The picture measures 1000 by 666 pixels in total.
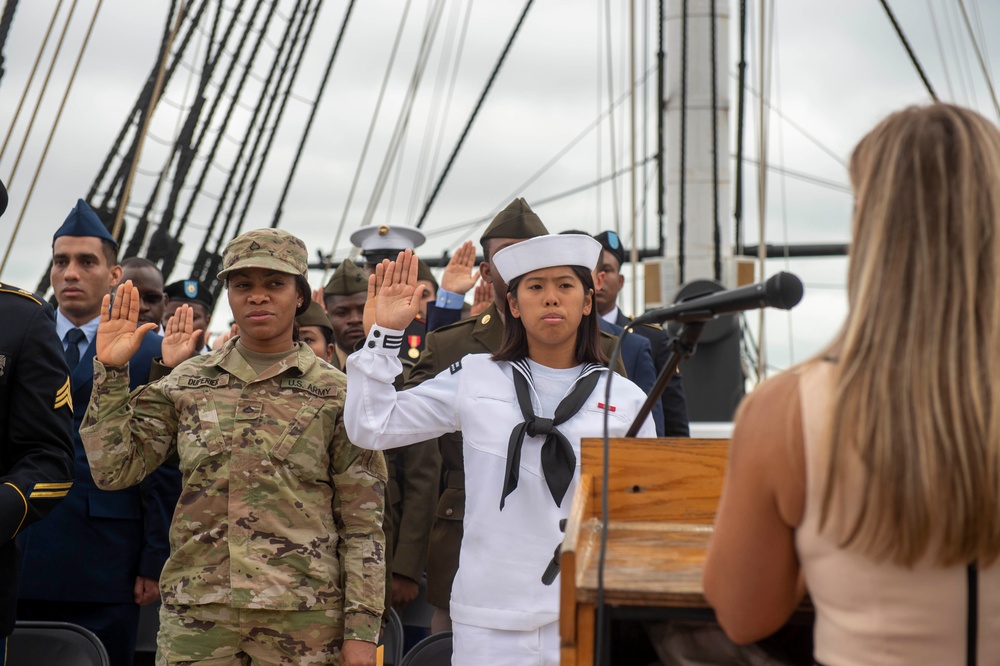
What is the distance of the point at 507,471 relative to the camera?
3143mm

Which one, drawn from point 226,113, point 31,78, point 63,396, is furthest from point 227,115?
point 63,396

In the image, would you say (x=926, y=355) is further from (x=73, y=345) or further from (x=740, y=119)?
(x=740, y=119)

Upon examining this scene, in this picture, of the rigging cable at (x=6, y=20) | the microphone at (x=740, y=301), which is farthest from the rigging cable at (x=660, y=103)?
the microphone at (x=740, y=301)

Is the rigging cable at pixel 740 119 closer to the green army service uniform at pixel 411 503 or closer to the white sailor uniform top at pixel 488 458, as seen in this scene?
the green army service uniform at pixel 411 503

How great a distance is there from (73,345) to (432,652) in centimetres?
187

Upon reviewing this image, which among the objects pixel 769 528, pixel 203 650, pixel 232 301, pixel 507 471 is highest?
pixel 232 301

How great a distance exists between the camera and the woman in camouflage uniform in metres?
3.31

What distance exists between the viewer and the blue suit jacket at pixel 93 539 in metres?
4.19

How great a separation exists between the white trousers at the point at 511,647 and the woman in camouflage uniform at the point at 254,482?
15.9 inches

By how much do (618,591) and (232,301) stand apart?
2.13m

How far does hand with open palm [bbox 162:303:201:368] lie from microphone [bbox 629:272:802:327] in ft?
7.10

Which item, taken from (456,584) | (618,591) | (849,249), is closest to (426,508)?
(456,584)

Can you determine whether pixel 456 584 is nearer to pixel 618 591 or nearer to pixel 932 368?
pixel 618 591

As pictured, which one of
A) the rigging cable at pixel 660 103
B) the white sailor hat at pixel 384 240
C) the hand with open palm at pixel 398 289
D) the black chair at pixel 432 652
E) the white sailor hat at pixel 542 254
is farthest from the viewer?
the rigging cable at pixel 660 103
